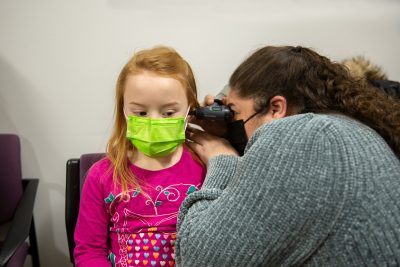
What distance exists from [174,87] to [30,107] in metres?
0.97

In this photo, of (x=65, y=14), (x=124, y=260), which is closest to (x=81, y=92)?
(x=65, y=14)

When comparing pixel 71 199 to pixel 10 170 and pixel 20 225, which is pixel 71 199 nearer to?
pixel 20 225

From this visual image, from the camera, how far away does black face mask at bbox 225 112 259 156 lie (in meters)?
0.99

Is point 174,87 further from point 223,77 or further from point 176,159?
point 223,77

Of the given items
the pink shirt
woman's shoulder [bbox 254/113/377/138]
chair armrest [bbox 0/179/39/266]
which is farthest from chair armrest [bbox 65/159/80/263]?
woman's shoulder [bbox 254/113/377/138]

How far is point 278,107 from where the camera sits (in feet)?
3.03

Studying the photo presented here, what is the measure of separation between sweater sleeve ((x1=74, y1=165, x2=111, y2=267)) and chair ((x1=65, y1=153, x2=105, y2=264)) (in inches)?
12.1

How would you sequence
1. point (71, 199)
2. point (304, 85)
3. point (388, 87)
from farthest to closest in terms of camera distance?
point (71, 199)
point (388, 87)
point (304, 85)

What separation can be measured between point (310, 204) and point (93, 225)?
691mm

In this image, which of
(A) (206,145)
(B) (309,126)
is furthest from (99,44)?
(B) (309,126)

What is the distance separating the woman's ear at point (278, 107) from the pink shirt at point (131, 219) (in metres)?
0.34

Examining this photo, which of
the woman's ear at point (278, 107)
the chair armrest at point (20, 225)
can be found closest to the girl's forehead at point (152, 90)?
the woman's ear at point (278, 107)

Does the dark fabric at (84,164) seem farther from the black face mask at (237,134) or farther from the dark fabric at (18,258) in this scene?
the black face mask at (237,134)

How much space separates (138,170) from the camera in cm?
104
